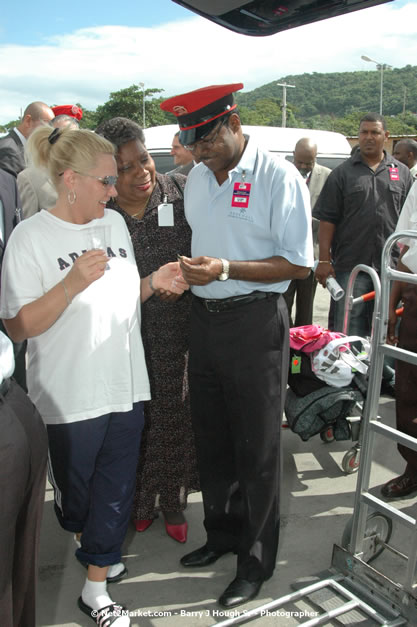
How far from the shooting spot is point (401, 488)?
3250mm

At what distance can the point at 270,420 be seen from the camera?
2.41 m

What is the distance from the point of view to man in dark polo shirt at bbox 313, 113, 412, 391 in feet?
A: 14.8

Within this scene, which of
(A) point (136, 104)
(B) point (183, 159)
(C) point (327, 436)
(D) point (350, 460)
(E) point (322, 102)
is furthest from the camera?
(E) point (322, 102)

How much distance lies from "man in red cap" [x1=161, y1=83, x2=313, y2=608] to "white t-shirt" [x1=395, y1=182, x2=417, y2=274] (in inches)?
29.7

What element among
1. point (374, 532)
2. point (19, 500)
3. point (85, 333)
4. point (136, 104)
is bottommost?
point (374, 532)

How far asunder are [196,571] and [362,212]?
2.96 meters

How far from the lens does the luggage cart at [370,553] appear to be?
88.6 inches

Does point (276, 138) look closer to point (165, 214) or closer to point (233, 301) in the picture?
point (165, 214)

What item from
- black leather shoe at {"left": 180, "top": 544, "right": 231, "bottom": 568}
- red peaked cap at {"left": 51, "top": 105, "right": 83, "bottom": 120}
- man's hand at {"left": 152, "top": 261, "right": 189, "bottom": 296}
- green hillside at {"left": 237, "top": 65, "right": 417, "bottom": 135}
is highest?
green hillside at {"left": 237, "top": 65, "right": 417, "bottom": 135}

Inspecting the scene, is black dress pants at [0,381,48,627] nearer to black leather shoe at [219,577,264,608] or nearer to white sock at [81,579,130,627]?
white sock at [81,579,130,627]

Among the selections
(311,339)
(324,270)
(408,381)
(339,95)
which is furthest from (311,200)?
(339,95)

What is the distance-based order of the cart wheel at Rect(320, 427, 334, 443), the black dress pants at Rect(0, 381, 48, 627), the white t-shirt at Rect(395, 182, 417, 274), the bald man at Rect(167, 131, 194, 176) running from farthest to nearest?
the bald man at Rect(167, 131, 194, 176)
the cart wheel at Rect(320, 427, 334, 443)
the white t-shirt at Rect(395, 182, 417, 274)
the black dress pants at Rect(0, 381, 48, 627)

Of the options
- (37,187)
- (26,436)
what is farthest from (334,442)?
(26,436)

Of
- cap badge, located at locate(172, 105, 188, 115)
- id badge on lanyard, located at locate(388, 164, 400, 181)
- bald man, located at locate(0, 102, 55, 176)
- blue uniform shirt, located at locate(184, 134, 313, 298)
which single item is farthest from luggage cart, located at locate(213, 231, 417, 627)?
bald man, located at locate(0, 102, 55, 176)
